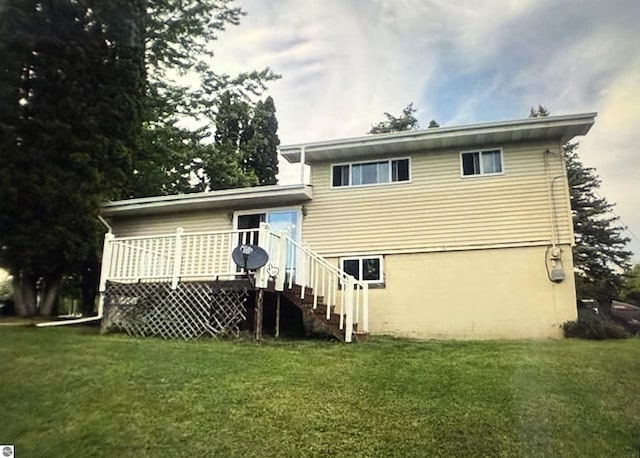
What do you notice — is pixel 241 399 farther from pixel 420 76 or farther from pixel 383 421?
pixel 420 76

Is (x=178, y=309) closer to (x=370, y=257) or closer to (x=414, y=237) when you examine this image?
(x=370, y=257)

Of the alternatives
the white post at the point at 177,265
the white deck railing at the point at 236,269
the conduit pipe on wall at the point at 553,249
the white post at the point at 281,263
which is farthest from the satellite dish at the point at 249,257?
the conduit pipe on wall at the point at 553,249

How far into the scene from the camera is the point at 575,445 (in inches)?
99.3

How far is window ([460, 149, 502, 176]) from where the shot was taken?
24.2 ft

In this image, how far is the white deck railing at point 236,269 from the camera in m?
6.12

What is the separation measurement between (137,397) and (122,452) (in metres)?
0.77

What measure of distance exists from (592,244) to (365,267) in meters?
7.11

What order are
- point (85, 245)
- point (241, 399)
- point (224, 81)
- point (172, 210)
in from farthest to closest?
point (224, 81)
point (172, 210)
point (85, 245)
point (241, 399)


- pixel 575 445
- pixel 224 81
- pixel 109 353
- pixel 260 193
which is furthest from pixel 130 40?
pixel 575 445

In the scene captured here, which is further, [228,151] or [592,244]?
[228,151]

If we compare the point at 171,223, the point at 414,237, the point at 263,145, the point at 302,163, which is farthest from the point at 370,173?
the point at 263,145

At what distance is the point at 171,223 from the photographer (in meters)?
8.70

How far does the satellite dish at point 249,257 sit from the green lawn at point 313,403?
1.15 m

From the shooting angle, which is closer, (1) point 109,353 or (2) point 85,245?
(1) point 109,353
